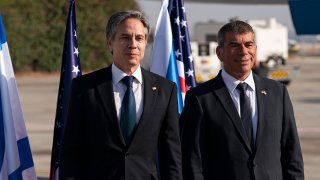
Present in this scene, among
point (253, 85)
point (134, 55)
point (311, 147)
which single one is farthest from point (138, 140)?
point (311, 147)

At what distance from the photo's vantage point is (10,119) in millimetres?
5035

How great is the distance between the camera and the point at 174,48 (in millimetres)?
5953

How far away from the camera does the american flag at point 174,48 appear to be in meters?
5.77

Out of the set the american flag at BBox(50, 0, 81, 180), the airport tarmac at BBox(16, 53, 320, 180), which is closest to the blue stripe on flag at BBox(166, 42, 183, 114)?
the american flag at BBox(50, 0, 81, 180)

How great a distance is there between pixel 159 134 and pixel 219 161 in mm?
334

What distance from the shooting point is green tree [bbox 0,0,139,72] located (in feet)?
116

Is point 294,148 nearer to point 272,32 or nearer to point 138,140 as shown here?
point 138,140

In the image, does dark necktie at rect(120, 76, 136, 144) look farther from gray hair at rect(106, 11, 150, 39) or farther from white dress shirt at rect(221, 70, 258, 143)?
white dress shirt at rect(221, 70, 258, 143)

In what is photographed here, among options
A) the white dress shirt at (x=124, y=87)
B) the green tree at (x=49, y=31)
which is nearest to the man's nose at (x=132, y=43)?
the white dress shirt at (x=124, y=87)

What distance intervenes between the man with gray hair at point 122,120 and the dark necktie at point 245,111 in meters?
0.34

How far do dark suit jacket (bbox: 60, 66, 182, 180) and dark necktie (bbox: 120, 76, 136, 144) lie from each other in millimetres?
33

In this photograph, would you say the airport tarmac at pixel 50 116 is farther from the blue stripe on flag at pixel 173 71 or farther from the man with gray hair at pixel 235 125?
the man with gray hair at pixel 235 125

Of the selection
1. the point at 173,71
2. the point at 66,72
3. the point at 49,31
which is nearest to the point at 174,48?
the point at 173,71

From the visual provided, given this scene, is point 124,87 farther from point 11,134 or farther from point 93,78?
point 11,134
